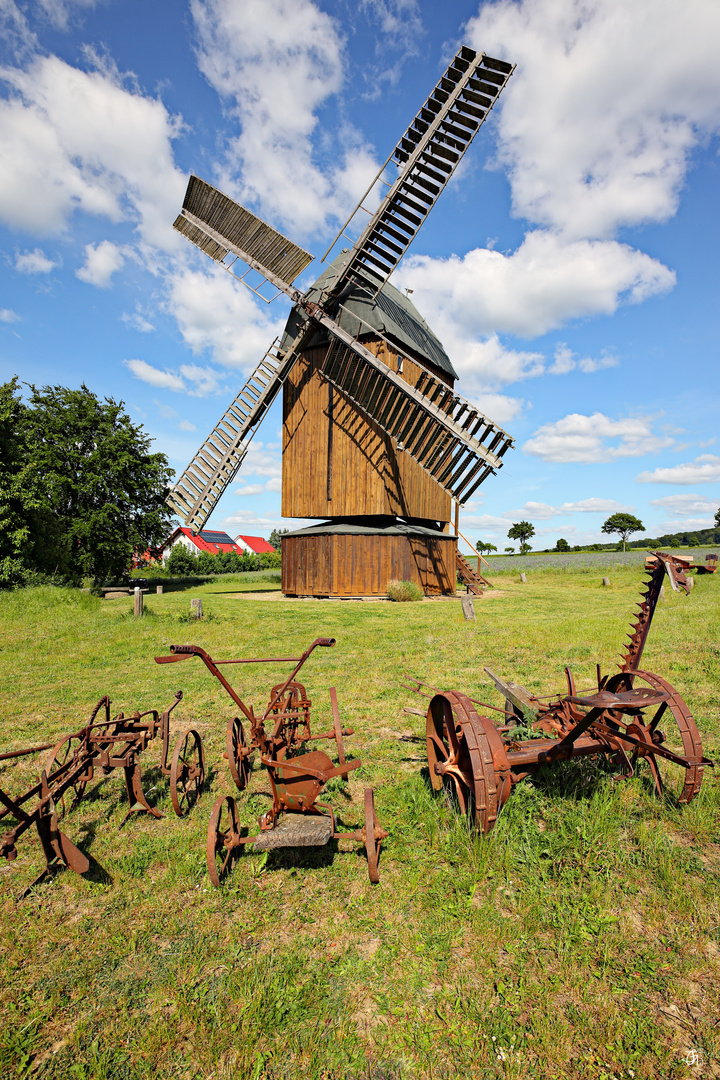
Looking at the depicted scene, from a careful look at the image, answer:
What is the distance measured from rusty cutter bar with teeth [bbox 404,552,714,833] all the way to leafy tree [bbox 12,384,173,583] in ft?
75.5

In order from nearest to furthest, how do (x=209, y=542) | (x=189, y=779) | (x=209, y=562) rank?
(x=189, y=779) → (x=209, y=562) → (x=209, y=542)

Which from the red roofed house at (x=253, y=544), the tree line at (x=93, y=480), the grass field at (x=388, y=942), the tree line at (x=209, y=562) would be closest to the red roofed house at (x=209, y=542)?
the red roofed house at (x=253, y=544)

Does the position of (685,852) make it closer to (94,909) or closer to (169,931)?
(169,931)

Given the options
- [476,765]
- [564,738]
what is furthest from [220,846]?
[564,738]

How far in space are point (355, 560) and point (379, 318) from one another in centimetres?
829

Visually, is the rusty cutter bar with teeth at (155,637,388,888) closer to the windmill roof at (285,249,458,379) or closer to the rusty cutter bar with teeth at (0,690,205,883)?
the rusty cutter bar with teeth at (0,690,205,883)

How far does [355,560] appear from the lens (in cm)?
1802

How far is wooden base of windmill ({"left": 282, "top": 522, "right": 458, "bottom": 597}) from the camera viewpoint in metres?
17.9

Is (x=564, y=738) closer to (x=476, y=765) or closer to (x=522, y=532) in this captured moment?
(x=476, y=765)

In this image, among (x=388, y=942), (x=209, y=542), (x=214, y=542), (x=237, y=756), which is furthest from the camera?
(x=214, y=542)

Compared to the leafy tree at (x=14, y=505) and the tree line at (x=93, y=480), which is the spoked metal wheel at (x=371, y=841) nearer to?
the leafy tree at (x=14, y=505)

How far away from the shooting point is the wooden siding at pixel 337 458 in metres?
17.6

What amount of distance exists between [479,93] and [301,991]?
63.7 feet

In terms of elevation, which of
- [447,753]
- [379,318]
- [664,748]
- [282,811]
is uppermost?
[379,318]
